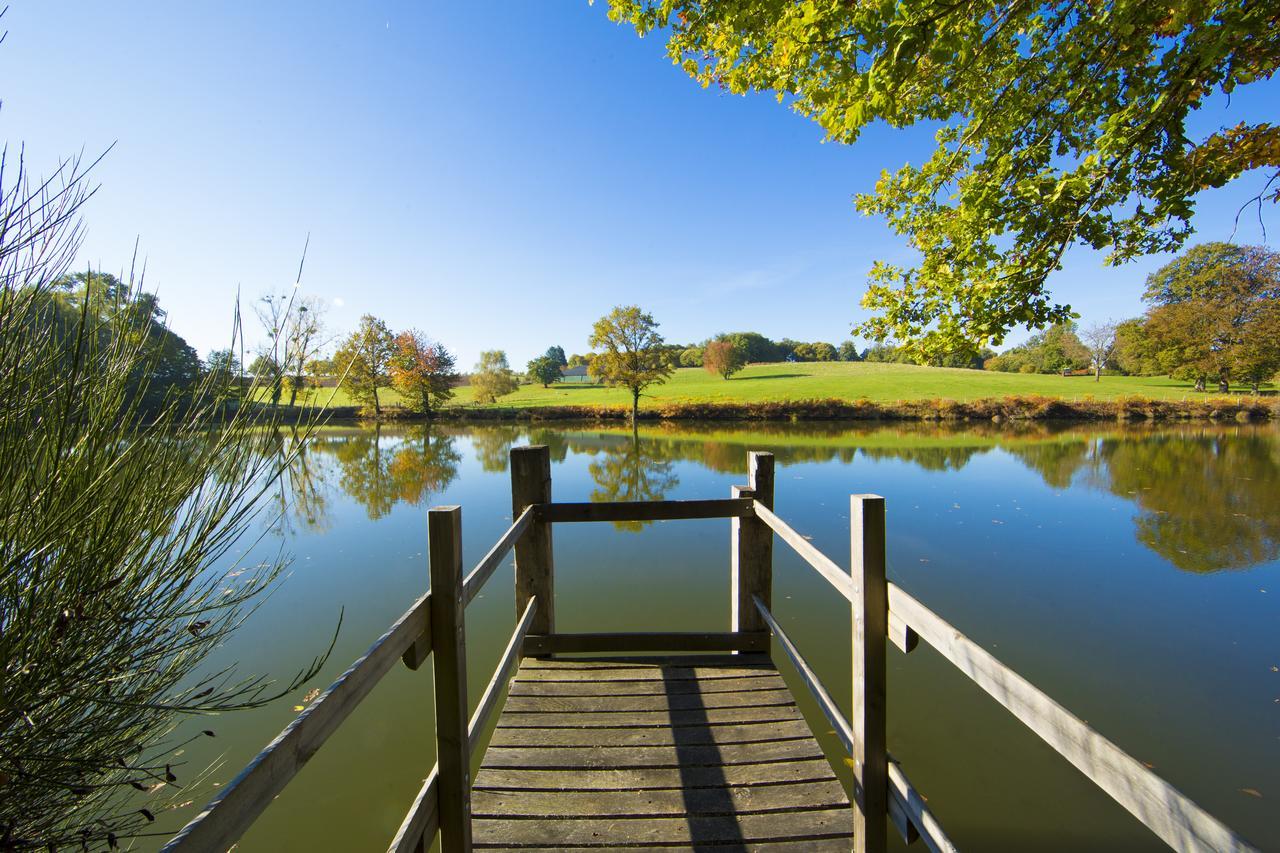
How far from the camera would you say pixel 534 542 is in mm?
3625

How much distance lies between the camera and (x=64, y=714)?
1.67 m

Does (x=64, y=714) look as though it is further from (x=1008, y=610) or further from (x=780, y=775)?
(x=1008, y=610)

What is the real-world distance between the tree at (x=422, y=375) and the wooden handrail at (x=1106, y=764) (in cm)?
4042

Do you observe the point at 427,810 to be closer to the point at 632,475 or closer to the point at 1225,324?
the point at 632,475

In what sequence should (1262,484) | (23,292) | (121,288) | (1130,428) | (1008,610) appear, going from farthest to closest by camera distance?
(1130,428) → (1262,484) → (1008,610) → (121,288) → (23,292)

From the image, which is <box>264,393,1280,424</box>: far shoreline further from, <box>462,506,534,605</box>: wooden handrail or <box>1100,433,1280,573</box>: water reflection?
<box>462,506,534,605</box>: wooden handrail

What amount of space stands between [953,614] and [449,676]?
6.59 metres

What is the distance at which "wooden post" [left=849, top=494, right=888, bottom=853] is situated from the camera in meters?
1.82

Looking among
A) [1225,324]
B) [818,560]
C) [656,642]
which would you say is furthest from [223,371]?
[1225,324]

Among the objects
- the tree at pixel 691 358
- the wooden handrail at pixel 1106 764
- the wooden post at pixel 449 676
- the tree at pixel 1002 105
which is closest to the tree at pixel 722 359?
the tree at pixel 691 358

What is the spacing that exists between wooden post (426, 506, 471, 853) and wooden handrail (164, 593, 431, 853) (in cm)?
19

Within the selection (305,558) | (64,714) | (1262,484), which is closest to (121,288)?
(64,714)

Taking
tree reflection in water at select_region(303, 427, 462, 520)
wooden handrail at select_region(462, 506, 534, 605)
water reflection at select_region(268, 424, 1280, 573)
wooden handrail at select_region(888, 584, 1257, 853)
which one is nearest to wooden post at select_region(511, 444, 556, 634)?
wooden handrail at select_region(462, 506, 534, 605)

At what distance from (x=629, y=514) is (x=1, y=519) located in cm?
269
